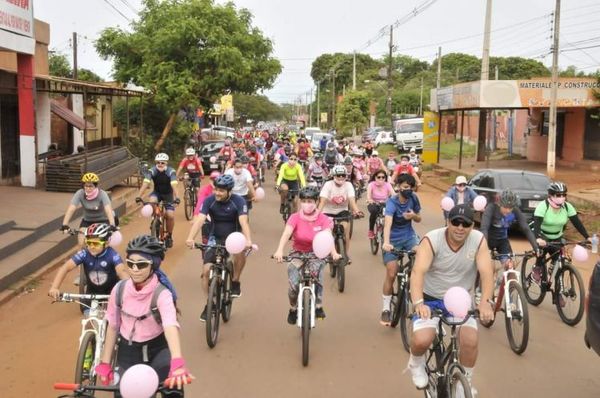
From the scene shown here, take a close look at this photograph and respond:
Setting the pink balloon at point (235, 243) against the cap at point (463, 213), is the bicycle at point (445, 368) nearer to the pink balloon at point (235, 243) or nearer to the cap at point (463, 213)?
the cap at point (463, 213)

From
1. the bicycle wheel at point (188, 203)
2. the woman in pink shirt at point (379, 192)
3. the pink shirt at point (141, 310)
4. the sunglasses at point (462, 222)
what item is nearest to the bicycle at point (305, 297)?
the sunglasses at point (462, 222)

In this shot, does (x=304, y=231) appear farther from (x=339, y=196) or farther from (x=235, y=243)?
(x=339, y=196)

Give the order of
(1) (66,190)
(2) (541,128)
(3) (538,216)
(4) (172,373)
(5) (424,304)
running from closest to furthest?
1. (4) (172,373)
2. (5) (424,304)
3. (3) (538,216)
4. (1) (66,190)
5. (2) (541,128)

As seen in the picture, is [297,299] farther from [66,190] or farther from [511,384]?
[66,190]

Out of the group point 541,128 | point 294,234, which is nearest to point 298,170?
point 294,234

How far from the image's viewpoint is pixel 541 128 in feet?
105

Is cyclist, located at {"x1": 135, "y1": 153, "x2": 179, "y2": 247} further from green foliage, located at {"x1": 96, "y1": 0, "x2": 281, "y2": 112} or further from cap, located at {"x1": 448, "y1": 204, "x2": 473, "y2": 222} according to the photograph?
green foliage, located at {"x1": 96, "y1": 0, "x2": 281, "y2": 112}

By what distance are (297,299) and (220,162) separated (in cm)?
1615

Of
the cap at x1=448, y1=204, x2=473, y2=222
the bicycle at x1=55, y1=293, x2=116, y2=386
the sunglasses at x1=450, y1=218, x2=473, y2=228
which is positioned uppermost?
the cap at x1=448, y1=204, x2=473, y2=222

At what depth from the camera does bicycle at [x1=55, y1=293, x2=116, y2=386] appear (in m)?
5.25

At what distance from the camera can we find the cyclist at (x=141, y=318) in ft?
13.4

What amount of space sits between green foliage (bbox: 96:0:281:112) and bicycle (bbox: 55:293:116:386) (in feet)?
75.0

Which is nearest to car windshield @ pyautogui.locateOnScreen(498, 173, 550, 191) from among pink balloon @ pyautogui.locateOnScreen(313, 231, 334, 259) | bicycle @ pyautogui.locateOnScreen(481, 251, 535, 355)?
bicycle @ pyautogui.locateOnScreen(481, 251, 535, 355)

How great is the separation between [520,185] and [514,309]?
840 cm
